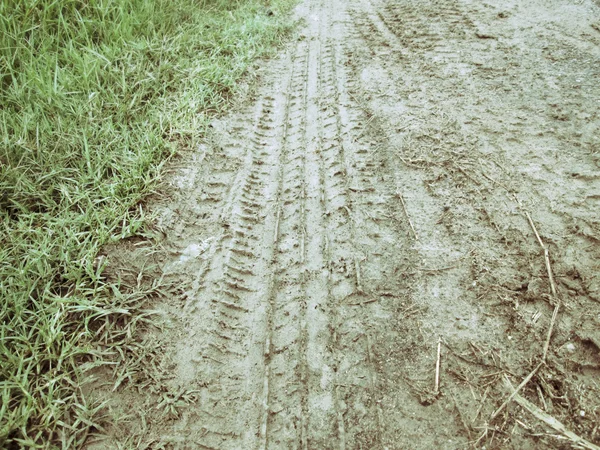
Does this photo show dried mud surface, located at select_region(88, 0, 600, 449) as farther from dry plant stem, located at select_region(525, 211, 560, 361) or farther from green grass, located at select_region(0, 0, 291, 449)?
green grass, located at select_region(0, 0, 291, 449)

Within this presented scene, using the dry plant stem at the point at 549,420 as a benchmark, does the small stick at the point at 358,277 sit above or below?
above

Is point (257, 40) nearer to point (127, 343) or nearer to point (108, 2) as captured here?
point (108, 2)

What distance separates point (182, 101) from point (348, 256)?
189 centimetres

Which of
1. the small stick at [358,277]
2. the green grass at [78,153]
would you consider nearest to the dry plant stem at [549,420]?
the small stick at [358,277]

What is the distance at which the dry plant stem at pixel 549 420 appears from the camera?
1.18m

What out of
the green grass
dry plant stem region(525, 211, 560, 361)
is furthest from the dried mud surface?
the green grass

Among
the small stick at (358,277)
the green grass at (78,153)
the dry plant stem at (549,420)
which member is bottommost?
the dry plant stem at (549,420)

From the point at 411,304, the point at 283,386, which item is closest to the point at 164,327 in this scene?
the point at 283,386

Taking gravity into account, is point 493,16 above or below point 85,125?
above

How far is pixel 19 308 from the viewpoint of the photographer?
157cm

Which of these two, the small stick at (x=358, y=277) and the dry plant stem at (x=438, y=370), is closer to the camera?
the dry plant stem at (x=438, y=370)

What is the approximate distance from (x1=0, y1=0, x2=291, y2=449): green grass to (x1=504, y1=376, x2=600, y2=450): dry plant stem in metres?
1.55

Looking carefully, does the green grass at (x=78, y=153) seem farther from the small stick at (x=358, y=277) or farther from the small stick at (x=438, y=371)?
the small stick at (x=438, y=371)

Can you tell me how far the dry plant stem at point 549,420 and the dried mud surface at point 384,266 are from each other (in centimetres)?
2
